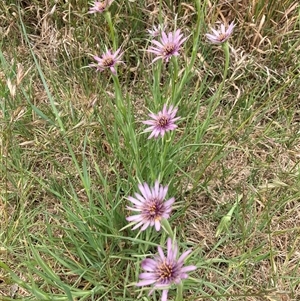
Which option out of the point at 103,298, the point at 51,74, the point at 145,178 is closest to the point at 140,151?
the point at 145,178

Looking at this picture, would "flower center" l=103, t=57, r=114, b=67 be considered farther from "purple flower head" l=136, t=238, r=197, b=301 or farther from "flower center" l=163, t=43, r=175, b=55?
"purple flower head" l=136, t=238, r=197, b=301

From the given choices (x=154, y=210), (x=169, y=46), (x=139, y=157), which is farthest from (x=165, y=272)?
(x=169, y=46)

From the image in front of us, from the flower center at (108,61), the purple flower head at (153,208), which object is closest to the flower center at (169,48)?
the flower center at (108,61)

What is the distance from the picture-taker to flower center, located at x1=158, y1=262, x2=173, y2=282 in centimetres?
79

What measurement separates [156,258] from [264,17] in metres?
1.24

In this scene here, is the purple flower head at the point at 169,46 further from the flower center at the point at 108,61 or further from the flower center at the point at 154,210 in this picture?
the flower center at the point at 154,210

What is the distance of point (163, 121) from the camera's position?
110 centimetres

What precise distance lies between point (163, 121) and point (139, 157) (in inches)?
8.7


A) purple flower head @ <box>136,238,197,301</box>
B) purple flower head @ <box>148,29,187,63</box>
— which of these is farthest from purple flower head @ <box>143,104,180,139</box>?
purple flower head @ <box>136,238,197,301</box>

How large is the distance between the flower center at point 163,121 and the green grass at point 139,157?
72 millimetres

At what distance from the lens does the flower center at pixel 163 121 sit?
1.08m

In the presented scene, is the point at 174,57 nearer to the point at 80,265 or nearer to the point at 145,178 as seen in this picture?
the point at 145,178

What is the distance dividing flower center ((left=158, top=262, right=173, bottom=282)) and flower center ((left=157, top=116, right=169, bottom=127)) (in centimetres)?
38

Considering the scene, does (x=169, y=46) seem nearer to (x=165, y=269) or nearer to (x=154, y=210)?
(x=154, y=210)
